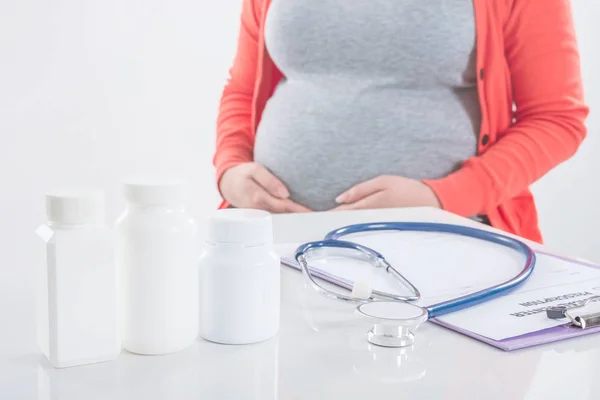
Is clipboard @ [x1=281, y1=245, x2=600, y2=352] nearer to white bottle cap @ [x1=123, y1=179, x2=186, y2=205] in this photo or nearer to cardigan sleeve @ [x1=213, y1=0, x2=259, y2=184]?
white bottle cap @ [x1=123, y1=179, x2=186, y2=205]

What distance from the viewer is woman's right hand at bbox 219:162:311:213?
1243mm

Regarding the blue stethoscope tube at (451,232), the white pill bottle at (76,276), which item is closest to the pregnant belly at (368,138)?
the blue stethoscope tube at (451,232)

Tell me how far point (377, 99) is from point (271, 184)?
0.23 meters

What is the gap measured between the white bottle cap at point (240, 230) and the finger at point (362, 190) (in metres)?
0.74

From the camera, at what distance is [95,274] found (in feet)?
1.42

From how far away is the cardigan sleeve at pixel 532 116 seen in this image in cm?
121

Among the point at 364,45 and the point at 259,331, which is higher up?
the point at 364,45

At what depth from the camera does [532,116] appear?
1288mm

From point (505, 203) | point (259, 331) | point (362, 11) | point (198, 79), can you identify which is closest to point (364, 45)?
point (362, 11)

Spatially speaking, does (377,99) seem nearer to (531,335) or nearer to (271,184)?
(271,184)

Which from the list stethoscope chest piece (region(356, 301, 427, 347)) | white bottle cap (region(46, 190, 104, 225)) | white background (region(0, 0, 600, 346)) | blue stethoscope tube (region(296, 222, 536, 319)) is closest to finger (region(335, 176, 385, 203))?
blue stethoscope tube (region(296, 222, 536, 319))

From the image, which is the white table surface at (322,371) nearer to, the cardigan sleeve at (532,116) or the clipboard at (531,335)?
the clipboard at (531,335)

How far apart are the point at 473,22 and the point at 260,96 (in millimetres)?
405

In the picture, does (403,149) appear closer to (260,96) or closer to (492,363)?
(260,96)
